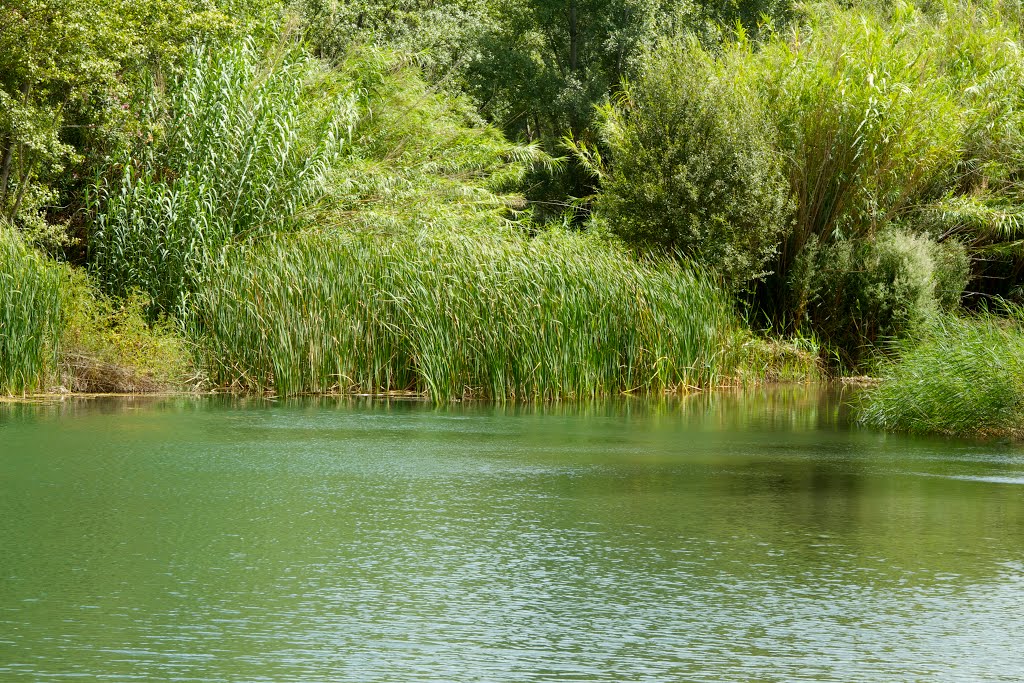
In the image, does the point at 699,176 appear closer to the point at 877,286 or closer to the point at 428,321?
the point at 877,286

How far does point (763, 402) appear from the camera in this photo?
14547mm

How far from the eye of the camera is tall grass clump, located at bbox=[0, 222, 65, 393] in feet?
42.8

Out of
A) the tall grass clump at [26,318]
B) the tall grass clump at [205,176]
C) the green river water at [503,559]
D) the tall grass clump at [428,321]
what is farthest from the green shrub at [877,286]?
the tall grass clump at [26,318]

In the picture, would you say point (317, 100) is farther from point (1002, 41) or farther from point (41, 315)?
point (1002, 41)

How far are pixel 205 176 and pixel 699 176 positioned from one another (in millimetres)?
6725

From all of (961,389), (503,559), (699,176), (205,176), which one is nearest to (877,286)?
A: (699,176)

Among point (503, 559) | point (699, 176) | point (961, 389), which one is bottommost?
point (503, 559)

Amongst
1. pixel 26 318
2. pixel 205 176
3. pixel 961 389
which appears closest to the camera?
pixel 961 389

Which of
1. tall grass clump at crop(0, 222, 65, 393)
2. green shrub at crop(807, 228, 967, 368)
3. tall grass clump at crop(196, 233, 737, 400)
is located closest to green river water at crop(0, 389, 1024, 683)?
tall grass clump at crop(0, 222, 65, 393)

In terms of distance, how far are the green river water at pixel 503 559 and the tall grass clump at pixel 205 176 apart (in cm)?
616

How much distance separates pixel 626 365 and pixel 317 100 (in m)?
7.05

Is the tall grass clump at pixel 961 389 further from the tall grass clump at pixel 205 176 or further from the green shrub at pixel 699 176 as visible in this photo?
the tall grass clump at pixel 205 176

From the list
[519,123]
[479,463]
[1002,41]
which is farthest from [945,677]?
[519,123]

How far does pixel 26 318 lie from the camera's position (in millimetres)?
13086
